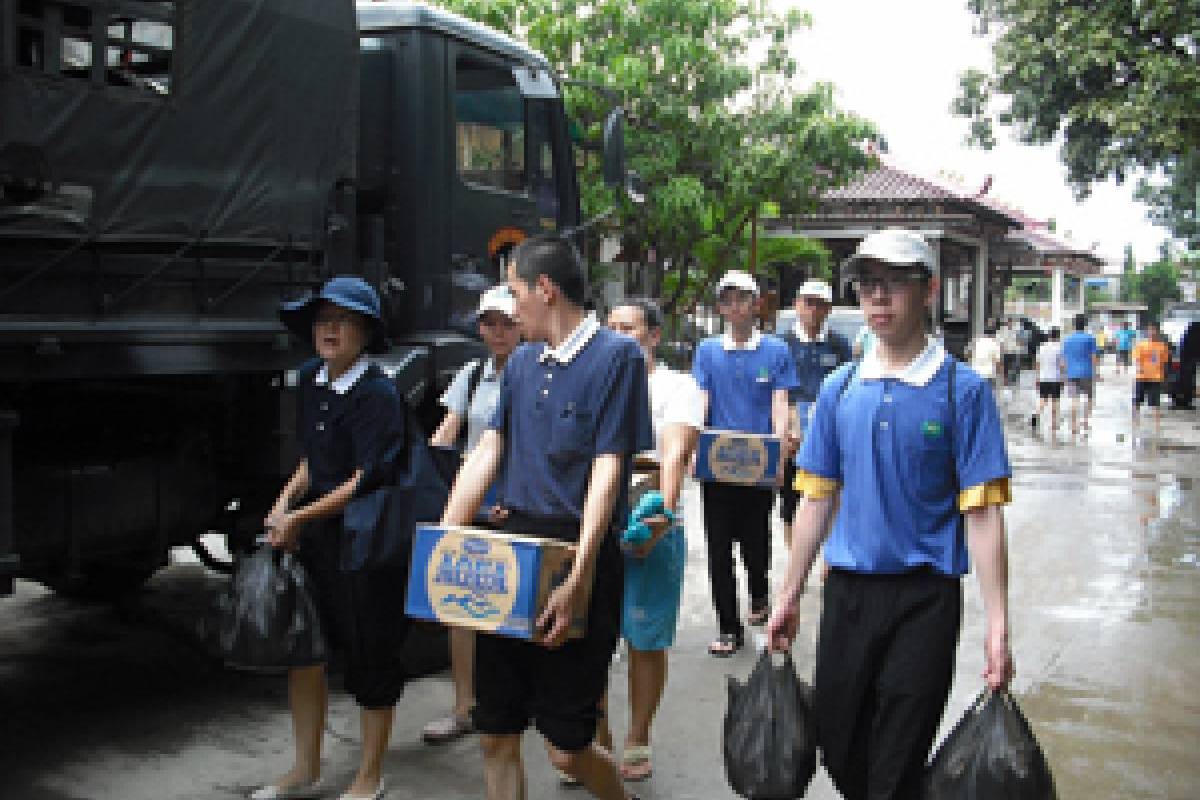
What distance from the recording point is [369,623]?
421 cm

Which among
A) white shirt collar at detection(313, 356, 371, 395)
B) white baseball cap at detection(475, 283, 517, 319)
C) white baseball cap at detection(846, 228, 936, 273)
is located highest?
white baseball cap at detection(846, 228, 936, 273)

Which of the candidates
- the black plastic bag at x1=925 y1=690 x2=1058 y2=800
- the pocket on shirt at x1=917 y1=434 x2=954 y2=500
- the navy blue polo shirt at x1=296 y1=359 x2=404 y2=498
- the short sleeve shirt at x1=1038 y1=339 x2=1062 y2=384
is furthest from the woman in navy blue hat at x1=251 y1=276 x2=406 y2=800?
the short sleeve shirt at x1=1038 y1=339 x2=1062 y2=384

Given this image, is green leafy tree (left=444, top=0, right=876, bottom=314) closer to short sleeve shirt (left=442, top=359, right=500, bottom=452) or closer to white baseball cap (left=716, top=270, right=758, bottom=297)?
white baseball cap (left=716, top=270, right=758, bottom=297)

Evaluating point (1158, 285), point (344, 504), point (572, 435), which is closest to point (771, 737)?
point (572, 435)

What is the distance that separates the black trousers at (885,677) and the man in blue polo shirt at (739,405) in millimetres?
3012

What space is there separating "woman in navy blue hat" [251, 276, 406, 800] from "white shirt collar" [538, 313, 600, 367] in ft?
2.97

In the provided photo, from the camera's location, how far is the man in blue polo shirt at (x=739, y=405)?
20.7 feet

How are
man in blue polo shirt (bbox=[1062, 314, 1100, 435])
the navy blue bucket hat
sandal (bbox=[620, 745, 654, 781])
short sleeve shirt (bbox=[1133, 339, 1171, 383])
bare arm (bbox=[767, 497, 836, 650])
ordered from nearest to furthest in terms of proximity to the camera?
bare arm (bbox=[767, 497, 836, 650])
the navy blue bucket hat
sandal (bbox=[620, 745, 654, 781])
man in blue polo shirt (bbox=[1062, 314, 1100, 435])
short sleeve shirt (bbox=[1133, 339, 1171, 383])

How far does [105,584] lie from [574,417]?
428 cm

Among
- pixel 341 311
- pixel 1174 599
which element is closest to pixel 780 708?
pixel 341 311

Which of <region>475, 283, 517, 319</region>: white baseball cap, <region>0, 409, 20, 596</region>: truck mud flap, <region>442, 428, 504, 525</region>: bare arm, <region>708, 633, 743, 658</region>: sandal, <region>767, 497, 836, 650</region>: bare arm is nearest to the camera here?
<region>767, 497, 836, 650</region>: bare arm

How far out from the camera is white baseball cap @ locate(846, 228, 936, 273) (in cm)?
314

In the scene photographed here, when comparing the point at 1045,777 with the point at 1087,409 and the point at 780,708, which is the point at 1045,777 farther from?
the point at 1087,409

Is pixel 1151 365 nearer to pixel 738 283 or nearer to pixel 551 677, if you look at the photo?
pixel 738 283
